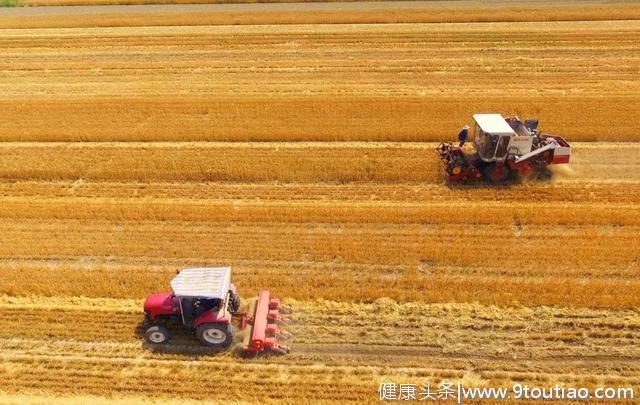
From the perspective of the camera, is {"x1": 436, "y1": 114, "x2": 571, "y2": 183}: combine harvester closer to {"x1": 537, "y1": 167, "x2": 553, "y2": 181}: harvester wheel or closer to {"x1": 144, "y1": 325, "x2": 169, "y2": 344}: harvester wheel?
{"x1": 537, "y1": 167, "x2": 553, "y2": 181}: harvester wheel

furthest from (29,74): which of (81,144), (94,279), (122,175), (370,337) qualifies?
(370,337)

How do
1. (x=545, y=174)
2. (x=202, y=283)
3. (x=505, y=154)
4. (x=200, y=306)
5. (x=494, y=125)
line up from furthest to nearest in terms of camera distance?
1. (x=545, y=174)
2. (x=494, y=125)
3. (x=505, y=154)
4. (x=200, y=306)
5. (x=202, y=283)

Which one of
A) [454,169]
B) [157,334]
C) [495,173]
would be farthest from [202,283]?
[495,173]

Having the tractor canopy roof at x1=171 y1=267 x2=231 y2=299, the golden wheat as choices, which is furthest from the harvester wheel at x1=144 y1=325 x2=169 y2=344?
the golden wheat

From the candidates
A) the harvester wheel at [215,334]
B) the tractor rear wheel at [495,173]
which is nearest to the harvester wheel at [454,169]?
the tractor rear wheel at [495,173]

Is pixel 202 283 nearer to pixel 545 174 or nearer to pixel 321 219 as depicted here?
pixel 321 219

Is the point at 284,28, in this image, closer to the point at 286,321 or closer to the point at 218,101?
the point at 218,101

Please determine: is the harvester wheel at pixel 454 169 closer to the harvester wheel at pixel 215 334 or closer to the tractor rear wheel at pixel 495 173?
the tractor rear wheel at pixel 495 173
